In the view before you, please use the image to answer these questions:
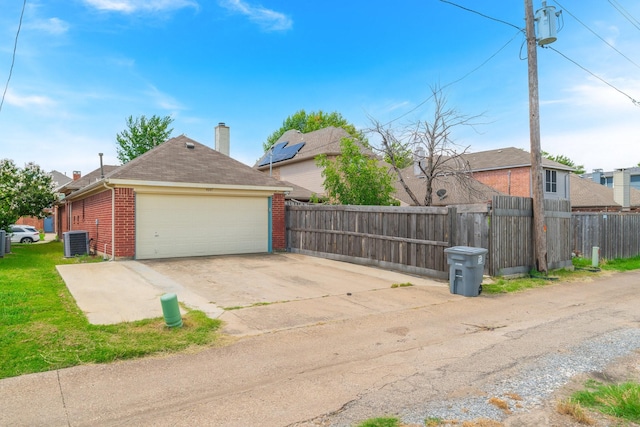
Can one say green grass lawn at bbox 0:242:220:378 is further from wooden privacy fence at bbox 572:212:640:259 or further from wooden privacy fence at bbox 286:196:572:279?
wooden privacy fence at bbox 572:212:640:259

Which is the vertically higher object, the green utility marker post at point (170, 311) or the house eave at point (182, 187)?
the house eave at point (182, 187)

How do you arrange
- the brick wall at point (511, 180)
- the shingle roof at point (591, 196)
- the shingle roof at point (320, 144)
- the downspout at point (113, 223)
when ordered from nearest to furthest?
the downspout at point (113, 223)
the shingle roof at point (320, 144)
the brick wall at point (511, 180)
the shingle roof at point (591, 196)

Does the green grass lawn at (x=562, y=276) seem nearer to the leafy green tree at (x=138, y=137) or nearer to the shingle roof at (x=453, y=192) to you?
the shingle roof at (x=453, y=192)

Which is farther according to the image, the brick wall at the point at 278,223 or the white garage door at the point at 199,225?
the brick wall at the point at 278,223

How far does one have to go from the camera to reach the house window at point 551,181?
91.9ft

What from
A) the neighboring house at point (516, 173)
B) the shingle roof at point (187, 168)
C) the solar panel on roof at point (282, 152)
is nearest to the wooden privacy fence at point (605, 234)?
the neighboring house at point (516, 173)

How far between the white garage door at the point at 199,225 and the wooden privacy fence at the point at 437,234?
9.04 feet

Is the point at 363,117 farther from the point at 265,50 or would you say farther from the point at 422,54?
the point at 265,50

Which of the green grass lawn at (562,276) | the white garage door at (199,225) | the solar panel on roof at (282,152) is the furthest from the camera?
the solar panel on roof at (282,152)

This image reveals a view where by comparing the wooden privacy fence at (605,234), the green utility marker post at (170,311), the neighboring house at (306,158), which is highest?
the neighboring house at (306,158)

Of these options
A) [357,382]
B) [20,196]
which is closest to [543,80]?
[357,382]

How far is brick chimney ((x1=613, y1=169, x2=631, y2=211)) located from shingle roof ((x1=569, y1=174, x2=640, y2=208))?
755 mm

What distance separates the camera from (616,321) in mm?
6832

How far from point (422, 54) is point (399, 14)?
124 inches
